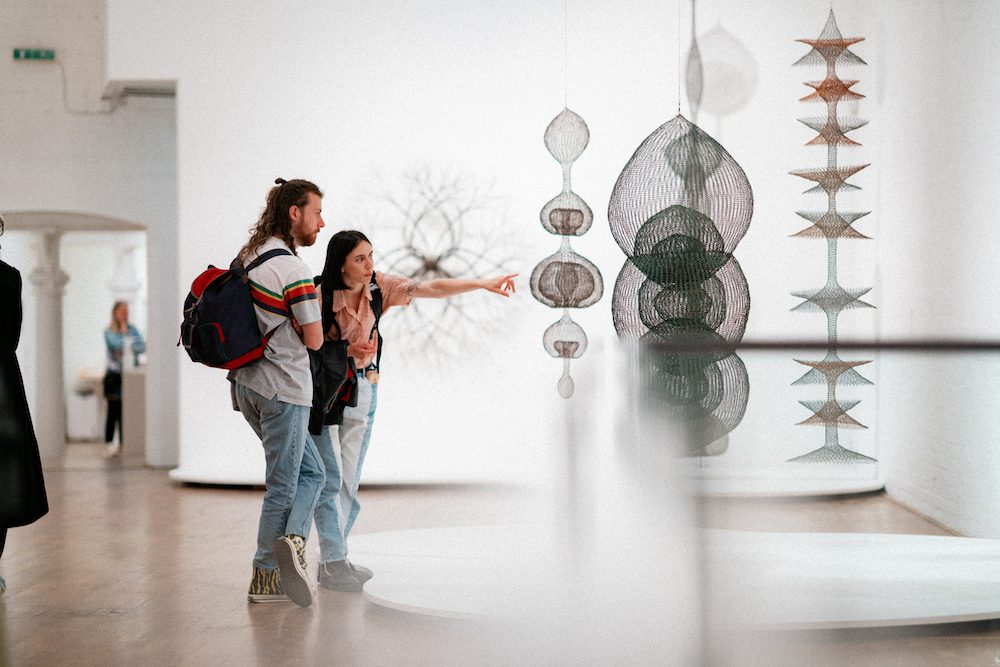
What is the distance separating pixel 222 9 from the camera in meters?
8.59

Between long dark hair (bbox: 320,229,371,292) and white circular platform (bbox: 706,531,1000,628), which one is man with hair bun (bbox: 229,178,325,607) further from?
white circular platform (bbox: 706,531,1000,628)

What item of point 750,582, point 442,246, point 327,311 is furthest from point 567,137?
point 750,582

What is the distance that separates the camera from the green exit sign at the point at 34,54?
9672 millimetres

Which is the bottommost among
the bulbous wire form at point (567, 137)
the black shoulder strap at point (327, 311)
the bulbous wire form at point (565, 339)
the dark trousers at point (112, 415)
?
the dark trousers at point (112, 415)

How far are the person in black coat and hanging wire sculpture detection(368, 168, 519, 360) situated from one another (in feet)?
13.8

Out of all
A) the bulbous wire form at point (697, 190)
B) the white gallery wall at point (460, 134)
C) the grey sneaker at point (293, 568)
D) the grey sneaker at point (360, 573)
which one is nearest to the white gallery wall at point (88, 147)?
the white gallery wall at point (460, 134)

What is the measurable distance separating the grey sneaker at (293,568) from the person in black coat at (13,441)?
3.27 ft

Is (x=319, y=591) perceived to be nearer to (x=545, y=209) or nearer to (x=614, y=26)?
(x=545, y=209)

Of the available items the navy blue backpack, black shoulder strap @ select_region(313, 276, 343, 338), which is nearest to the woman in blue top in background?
black shoulder strap @ select_region(313, 276, 343, 338)

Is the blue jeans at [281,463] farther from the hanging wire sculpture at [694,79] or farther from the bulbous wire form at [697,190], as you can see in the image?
the hanging wire sculpture at [694,79]

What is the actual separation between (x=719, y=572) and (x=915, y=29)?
5553 millimetres

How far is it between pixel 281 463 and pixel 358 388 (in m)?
0.55

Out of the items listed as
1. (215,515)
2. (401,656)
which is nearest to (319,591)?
(401,656)

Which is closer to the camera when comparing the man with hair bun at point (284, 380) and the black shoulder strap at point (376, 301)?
the man with hair bun at point (284, 380)
